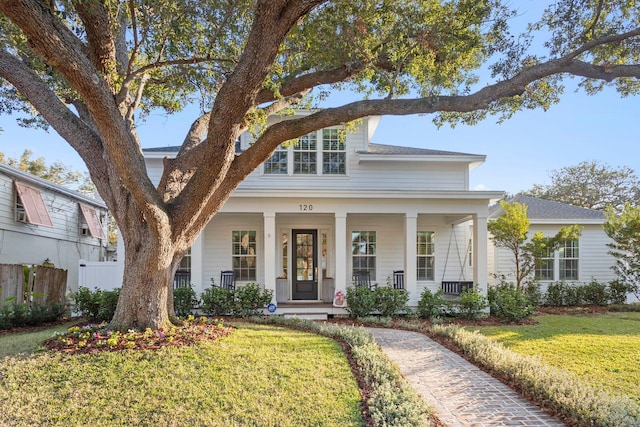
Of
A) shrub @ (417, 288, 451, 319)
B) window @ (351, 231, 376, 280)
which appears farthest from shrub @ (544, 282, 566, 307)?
window @ (351, 231, 376, 280)

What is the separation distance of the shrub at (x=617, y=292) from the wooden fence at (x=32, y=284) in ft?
56.1

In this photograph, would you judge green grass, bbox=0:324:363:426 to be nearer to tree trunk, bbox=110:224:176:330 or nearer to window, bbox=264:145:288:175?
tree trunk, bbox=110:224:176:330

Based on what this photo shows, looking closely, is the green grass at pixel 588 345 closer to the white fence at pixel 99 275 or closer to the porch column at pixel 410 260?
the porch column at pixel 410 260

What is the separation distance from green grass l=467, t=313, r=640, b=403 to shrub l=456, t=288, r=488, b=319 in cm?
98

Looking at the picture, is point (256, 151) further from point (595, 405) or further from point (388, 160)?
point (388, 160)

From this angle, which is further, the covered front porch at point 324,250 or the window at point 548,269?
the window at point 548,269

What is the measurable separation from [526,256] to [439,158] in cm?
427

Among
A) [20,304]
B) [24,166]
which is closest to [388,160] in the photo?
[20,304]

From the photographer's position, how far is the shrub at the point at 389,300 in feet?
33.3

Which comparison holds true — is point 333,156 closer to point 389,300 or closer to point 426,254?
point 426,254

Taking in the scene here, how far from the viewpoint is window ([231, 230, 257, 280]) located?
482 inches

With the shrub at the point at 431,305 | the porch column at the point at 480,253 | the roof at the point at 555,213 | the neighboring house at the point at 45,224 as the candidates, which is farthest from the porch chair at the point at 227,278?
the roof at the point at 555,213

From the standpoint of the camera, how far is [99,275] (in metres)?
10.9

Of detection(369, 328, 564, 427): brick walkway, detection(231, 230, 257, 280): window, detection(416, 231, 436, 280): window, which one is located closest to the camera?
detection(369, 328, 564, 427): brick walkway
